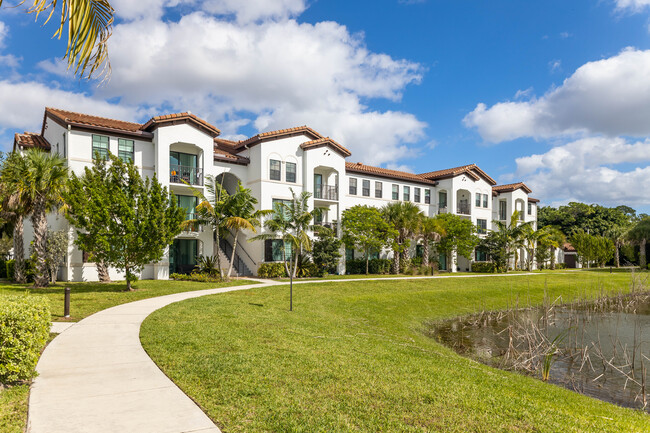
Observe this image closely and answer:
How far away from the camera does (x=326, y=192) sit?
1359 inches

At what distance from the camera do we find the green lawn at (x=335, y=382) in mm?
5934

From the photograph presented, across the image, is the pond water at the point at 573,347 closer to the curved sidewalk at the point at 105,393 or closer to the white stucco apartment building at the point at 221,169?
the curved sidewalk at the point at 105,393

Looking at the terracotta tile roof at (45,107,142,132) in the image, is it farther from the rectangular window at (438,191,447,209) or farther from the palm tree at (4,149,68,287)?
the rectangular window at (438,191,447,209)

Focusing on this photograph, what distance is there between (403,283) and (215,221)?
40.8 ft

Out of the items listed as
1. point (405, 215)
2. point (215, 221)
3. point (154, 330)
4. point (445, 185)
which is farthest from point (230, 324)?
point (445, 185)

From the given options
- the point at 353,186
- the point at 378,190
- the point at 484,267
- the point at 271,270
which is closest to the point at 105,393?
the point at 271,270

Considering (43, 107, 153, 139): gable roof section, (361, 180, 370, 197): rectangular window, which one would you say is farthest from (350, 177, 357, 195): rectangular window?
(43, 107, 153, 139): gable roof section

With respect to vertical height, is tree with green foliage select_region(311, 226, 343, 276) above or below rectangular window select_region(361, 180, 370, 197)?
below

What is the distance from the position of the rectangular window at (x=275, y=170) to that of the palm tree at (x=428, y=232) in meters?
12.8

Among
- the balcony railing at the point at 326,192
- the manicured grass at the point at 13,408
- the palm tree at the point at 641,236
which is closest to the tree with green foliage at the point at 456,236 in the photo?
the balcony railing at the point at 326,192

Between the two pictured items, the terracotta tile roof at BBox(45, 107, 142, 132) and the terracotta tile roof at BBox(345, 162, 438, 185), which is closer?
the terracotta tile roof at BBox(45, 107, 142, 132)

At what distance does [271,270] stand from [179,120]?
11.4 m

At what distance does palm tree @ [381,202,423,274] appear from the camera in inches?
1351

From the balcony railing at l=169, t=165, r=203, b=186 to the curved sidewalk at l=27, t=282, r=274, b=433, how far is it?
18451 millimetres
